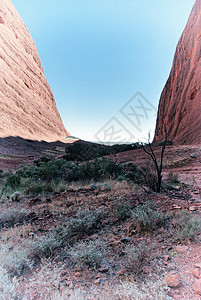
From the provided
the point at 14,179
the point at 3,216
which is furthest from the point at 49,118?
→ the point at 3,216

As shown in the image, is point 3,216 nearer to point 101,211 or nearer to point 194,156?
point 101,211

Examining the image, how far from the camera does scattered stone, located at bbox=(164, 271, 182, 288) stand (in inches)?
54.6

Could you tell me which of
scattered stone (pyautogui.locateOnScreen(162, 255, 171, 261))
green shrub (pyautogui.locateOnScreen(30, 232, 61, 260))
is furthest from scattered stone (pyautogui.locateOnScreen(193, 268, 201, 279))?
green shrub (pyautogui.locateOnScreen(30, 232, 61, 260))

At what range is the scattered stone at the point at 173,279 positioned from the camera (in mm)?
1387

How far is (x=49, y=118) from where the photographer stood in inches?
1307

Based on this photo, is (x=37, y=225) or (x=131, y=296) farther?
(x=37, y=225)

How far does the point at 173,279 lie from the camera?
1.43 meters

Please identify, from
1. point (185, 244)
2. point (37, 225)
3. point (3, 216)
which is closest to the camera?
point (185, 244)

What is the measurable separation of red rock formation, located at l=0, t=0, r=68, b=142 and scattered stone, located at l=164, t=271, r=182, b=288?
71.3 ft

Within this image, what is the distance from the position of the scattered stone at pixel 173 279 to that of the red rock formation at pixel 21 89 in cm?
2172

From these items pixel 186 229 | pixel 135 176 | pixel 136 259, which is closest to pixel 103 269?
pixel 136 259

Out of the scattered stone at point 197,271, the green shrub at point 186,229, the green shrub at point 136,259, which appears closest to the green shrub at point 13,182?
the green shrub at point 136,259

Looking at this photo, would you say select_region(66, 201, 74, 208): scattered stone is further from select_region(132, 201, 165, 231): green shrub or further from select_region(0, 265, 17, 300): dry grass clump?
select_region(0, 265, 17, 300): dry grass clump

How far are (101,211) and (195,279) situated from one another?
1.87 meters
